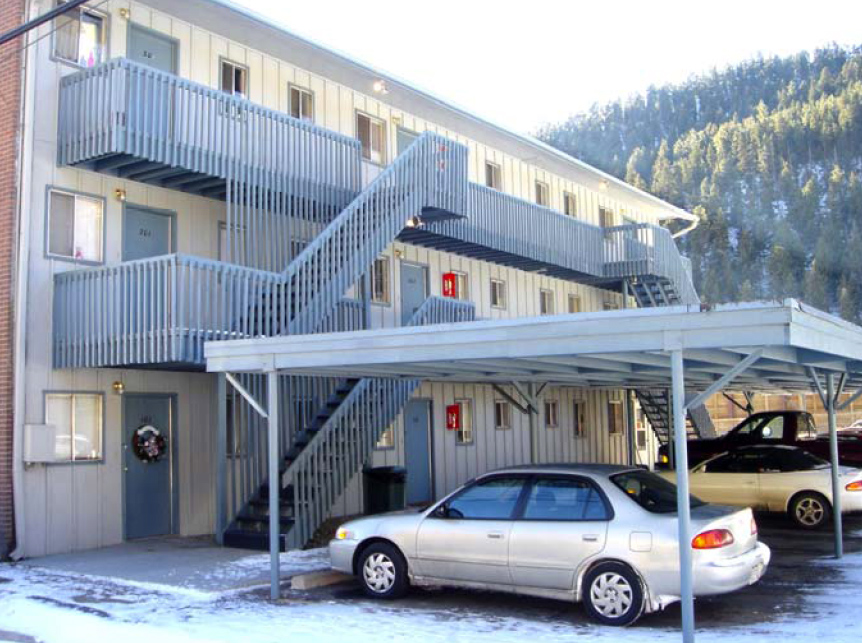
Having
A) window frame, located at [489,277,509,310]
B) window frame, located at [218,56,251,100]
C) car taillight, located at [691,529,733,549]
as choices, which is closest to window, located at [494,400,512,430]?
window frame, located at [489,277,509,310]

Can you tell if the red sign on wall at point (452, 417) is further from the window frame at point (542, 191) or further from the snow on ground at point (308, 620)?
the snow on ground at point (308, 620)

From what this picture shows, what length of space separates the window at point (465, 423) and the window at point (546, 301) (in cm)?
435

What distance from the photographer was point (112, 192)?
1483cm

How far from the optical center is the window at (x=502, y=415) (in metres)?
24.1

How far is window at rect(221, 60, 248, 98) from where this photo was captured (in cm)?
1683

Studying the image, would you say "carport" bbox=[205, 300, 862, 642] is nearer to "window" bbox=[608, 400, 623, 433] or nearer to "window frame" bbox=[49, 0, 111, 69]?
"window frame" bbox=[49, 0, 111, 69]

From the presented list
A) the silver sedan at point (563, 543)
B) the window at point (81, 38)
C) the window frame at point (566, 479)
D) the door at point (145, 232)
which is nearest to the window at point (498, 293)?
the door at point (145, 232)

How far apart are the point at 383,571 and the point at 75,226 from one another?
7382 mm

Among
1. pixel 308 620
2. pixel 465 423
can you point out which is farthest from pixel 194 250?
pixel 465 423

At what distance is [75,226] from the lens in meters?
14.4

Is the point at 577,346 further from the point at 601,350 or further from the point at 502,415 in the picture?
the point at 502,415

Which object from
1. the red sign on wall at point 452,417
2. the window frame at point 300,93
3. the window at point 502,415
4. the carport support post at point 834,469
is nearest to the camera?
the carport support post at point 834,469

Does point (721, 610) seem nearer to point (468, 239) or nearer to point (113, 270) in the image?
point (113, 270)

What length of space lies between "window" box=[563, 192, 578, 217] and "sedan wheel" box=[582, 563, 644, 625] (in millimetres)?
20063
